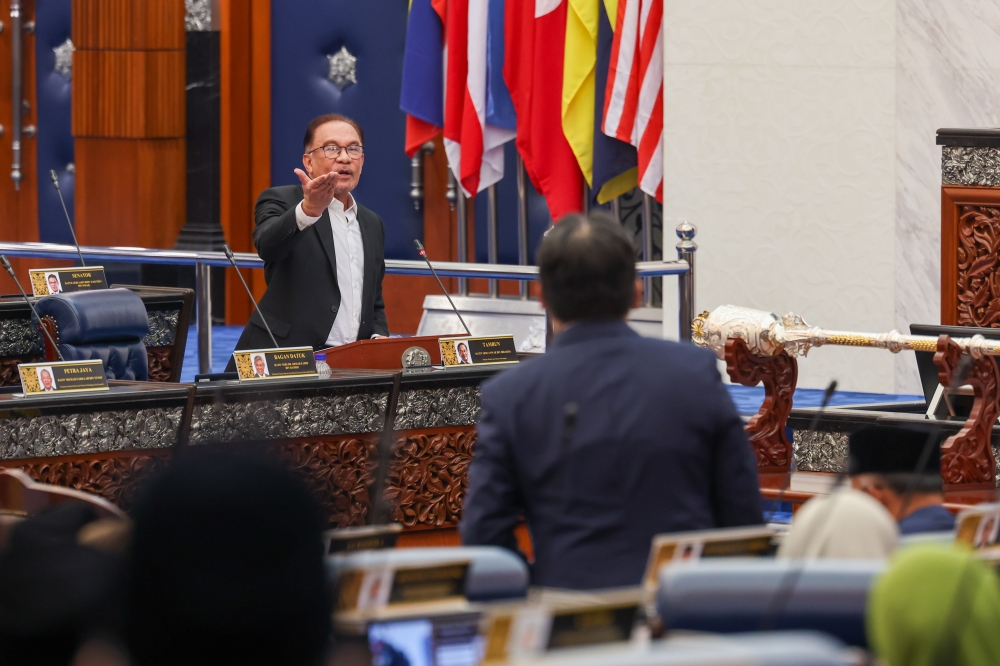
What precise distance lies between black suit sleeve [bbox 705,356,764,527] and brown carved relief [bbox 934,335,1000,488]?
1.72 meters

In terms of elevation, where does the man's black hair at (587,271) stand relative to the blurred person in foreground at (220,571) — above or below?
above

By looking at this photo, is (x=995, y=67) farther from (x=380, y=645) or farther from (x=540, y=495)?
(x=380, y=645)

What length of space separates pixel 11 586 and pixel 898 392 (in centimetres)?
626

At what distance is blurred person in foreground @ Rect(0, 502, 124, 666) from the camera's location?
149 cm

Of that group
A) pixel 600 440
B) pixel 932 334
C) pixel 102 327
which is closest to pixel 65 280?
pixel 102 327

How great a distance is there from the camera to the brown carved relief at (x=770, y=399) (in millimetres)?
4398

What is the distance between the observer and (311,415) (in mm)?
4387

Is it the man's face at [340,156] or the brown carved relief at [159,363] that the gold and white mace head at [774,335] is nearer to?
the man's face at [340,156]

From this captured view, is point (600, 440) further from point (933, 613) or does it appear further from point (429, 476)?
point (429, 476)

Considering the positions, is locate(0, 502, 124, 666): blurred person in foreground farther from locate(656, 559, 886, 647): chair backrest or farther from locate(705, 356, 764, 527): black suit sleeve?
locate(705, 356, 764, 527): black suit sleeve

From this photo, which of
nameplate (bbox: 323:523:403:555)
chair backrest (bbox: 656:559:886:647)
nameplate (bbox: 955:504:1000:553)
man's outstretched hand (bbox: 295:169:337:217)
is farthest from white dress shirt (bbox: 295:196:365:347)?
chair backrest (bbox: 656:559:886:647)

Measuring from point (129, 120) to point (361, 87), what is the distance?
4.93 feet

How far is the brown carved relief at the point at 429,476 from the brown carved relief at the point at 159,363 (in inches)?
79.8

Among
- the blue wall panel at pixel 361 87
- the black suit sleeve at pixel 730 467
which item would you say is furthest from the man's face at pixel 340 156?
the blue wall panel at pixel 361 87
